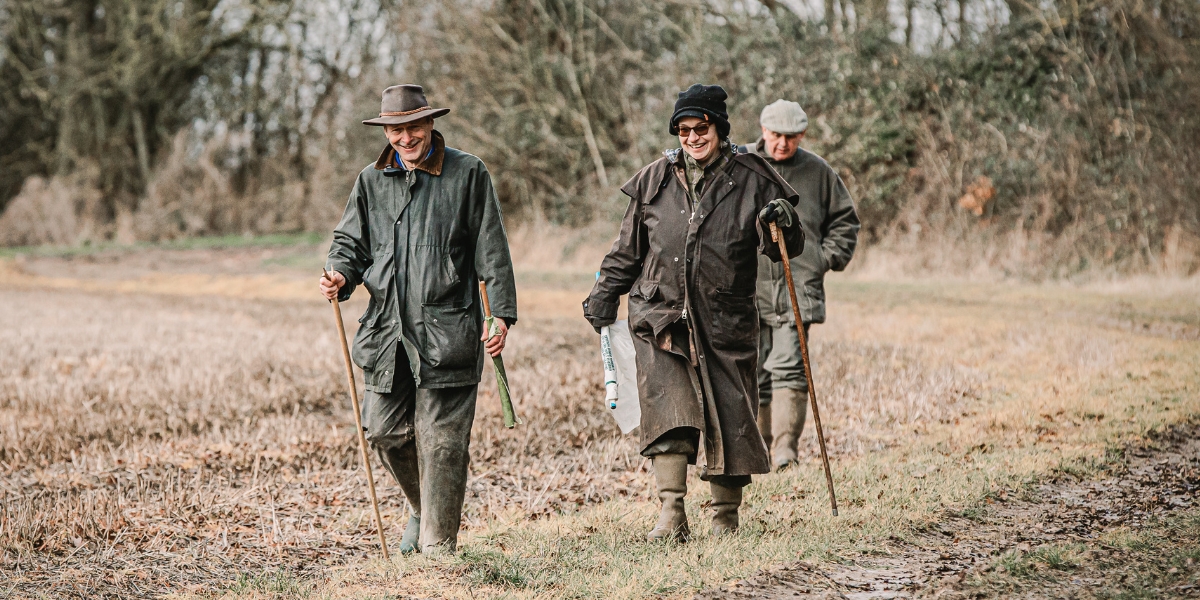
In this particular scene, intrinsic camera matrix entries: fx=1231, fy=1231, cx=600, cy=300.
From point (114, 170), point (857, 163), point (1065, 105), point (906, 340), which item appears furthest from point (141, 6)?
point (906, 340)

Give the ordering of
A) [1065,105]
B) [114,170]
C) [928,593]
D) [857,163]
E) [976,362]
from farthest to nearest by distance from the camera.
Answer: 1. [114,170]
2. [857,163]
3. [1065,105]
4. [976,362]
5. [928,593]

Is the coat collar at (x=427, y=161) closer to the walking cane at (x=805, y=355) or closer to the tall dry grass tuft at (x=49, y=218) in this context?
the walking cane at (x=805, y=355)

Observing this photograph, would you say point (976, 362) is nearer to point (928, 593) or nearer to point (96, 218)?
point (928, 593)

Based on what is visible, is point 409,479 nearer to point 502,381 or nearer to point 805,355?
point 502,381

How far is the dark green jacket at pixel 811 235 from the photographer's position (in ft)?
23.1

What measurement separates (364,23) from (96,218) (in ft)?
29.1

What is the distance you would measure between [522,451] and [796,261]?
2.08 m

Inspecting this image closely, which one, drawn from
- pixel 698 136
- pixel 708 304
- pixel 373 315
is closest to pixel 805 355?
pixel 708 304

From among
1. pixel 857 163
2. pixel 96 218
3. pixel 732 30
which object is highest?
pixel 732 30

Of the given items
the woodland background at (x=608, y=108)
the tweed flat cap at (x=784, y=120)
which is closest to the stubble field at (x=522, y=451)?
the tweed flat cap at (x=784, y=120)

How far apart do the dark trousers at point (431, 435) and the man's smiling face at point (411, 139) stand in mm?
839

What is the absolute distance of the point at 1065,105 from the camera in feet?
58.0

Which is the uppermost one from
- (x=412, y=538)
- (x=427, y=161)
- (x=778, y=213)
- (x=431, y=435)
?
(x=427, y=161)

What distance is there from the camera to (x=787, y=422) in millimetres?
7164
